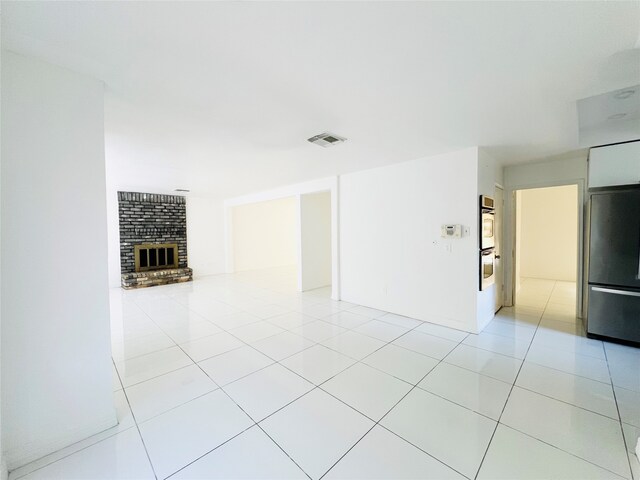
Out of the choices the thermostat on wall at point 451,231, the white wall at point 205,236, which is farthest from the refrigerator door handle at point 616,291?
the white wall at point 205,236

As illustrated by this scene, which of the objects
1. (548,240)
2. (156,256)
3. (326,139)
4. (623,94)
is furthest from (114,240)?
(548,240)

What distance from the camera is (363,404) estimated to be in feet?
6.59

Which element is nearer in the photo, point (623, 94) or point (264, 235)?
point (623, 94)

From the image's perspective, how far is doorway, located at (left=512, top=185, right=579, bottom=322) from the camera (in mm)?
6379

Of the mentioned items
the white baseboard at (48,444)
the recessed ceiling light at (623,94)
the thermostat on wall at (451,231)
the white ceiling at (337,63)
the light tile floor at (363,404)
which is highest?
the white ceiling at (337,63)

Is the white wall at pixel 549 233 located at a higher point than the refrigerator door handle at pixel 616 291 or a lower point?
higher

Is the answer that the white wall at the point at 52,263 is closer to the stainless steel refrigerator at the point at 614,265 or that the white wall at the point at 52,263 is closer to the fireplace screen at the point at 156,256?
the stainless steel refrigerator at the point at 614,265

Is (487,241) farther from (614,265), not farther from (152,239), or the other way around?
(152,239)

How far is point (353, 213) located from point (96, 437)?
4.19 meters

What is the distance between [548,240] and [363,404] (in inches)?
298

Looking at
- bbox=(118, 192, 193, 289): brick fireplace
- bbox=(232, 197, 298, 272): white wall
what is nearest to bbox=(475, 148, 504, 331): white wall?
bbox=(232, 197, 298, 272): white wall

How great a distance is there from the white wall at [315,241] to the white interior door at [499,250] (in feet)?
11.7

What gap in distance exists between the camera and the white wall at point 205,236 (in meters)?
7.80

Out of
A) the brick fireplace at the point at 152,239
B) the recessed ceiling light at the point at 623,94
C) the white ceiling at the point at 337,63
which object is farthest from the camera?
the brick fireplace at the point at 152,239
